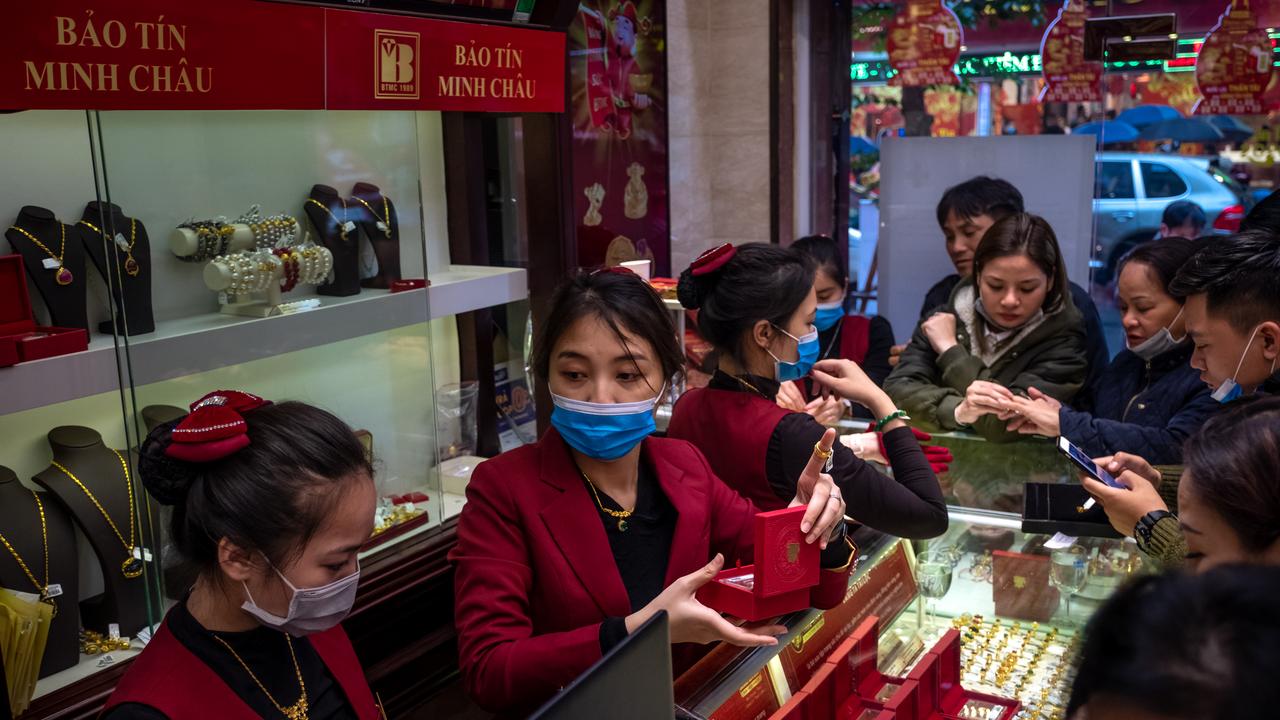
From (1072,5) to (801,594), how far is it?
15.7 ft

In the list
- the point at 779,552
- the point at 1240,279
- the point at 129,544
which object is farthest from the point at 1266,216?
the point at 129,544

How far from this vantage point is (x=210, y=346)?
3.02 m

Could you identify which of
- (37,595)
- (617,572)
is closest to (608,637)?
(617,572)

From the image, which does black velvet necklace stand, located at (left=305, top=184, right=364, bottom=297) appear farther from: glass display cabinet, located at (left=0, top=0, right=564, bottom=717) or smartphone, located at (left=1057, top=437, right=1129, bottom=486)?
smartphone, located at (left=1057, top=437, right=1129, bottom=486)

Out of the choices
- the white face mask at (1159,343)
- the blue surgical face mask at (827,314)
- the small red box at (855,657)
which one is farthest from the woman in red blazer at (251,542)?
the blue surgical face mask at (827,314)

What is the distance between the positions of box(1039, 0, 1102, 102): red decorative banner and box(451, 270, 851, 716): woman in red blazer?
4.35m

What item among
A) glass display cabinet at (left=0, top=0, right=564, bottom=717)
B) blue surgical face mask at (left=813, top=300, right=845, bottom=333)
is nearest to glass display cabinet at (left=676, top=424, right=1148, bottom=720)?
glass display cabinet at (left=0, top=0, right=564, bottom=717)

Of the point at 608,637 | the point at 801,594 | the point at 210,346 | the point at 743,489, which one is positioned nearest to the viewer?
the point at 608,637

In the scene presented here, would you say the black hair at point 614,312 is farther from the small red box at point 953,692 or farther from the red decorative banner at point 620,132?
the red decorative banner at point 620,132

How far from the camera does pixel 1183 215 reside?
5.67 metres

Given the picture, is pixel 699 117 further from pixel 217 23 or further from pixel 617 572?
pixel 617 572

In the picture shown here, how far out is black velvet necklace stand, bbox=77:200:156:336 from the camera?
A: 2.80 metres

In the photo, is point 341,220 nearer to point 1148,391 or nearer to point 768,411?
point 768,411

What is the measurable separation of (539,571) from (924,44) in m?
4.95
